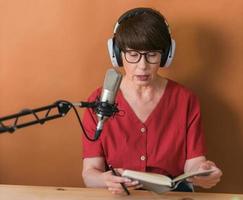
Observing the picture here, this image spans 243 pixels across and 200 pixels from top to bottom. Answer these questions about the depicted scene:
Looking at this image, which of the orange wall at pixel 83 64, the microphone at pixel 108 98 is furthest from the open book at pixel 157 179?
the orange wall at pixel 83 64

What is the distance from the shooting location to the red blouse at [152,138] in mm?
1506

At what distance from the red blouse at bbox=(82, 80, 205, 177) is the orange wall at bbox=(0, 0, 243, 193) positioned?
0.85 ft

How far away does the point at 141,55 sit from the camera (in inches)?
54.2

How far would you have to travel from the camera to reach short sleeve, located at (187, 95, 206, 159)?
152 cm

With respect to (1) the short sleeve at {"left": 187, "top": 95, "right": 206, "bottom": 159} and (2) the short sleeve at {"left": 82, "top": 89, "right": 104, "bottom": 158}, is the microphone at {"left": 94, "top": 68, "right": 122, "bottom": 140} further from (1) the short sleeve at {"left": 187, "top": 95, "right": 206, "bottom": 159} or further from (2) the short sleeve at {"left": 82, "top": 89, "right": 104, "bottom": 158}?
(1) the short sleeve at {"left": 187, "top": 95, "right": 206, "bottom": 159}

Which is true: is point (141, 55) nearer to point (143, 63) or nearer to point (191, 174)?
point (143, 63)

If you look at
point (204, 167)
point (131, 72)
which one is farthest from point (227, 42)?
point (204, 167)

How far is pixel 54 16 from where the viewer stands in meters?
1.70

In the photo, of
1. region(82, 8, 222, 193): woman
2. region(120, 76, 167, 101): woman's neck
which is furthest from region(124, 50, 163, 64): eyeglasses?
region(120, 76, 167, 101): woman's neck

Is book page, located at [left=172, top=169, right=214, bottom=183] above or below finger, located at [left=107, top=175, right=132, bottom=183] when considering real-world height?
above

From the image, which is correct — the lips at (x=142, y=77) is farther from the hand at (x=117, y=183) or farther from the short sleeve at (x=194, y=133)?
the hand at (x=117, y=183)

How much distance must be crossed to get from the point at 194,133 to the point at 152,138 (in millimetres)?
151

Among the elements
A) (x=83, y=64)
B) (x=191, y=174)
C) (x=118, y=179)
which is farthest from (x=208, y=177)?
(x=83, y=64)

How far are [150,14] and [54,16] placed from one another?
48 cm
